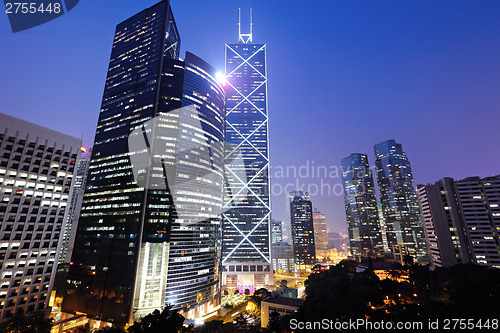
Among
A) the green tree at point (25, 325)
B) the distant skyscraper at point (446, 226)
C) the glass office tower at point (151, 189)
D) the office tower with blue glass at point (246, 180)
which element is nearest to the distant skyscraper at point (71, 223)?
the glass office tower at point (151, 189)

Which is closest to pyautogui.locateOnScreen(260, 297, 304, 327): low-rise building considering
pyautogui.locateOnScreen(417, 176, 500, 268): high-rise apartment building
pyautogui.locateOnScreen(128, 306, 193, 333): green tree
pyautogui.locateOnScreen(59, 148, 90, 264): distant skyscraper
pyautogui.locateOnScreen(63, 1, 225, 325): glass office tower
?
pyautogui.locateOnScreen(63, 1, 225, 325): glass office tower

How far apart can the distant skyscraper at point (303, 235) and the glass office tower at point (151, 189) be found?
99.6 m

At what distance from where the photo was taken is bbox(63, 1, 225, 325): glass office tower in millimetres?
61875

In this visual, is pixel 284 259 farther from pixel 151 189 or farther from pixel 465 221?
pixel 151 189

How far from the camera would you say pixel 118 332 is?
35.0m

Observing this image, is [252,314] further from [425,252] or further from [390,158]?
[390,158]

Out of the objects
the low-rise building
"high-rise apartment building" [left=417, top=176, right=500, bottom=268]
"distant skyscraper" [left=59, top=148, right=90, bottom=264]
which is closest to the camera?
the low-rise building

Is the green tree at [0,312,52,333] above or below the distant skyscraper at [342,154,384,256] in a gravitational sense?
below

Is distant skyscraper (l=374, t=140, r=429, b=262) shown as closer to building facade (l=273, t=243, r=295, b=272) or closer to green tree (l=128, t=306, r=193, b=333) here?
building facade (l=273, t=243, r=295, b=272)

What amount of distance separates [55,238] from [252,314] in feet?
203

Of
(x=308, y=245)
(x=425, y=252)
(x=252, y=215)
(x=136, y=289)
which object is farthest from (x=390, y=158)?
(x=136, y=289)

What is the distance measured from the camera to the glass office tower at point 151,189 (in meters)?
61.9

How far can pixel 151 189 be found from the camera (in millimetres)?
68812

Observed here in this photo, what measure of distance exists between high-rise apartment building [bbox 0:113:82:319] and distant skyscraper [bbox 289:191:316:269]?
5598 inches
